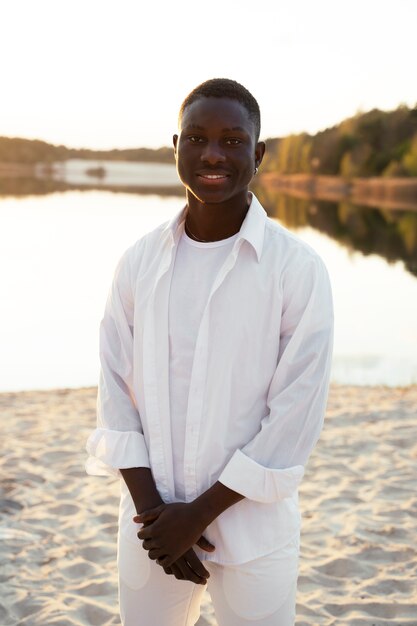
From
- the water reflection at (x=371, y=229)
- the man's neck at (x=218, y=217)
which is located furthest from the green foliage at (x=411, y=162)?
the man's neck at (x=218, y=217)

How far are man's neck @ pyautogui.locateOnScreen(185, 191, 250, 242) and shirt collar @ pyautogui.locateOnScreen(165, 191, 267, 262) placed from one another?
4 cm

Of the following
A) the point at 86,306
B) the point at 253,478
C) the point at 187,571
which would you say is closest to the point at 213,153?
Result: the point at 253,478

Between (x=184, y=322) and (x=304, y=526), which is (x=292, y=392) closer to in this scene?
(x=184, y=322)

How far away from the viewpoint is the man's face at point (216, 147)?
1832mm

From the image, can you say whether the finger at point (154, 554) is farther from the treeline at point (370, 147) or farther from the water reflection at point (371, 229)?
the treeline at point (370, 147)

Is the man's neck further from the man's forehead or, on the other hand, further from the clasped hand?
the clasped hand

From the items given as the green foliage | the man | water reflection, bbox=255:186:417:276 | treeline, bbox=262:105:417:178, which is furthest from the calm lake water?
treeline, bbox=262:105:417:178

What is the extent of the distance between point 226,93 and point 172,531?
1127 mm

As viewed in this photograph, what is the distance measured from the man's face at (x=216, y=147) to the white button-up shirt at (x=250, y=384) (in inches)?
4.7

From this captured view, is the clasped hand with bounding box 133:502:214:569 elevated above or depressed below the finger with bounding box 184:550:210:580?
above

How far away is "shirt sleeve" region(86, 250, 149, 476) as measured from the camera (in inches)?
78.1

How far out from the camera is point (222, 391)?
1.85 m

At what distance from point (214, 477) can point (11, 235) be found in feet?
75.0

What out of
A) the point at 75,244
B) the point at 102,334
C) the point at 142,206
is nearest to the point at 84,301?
the point at 75,244
